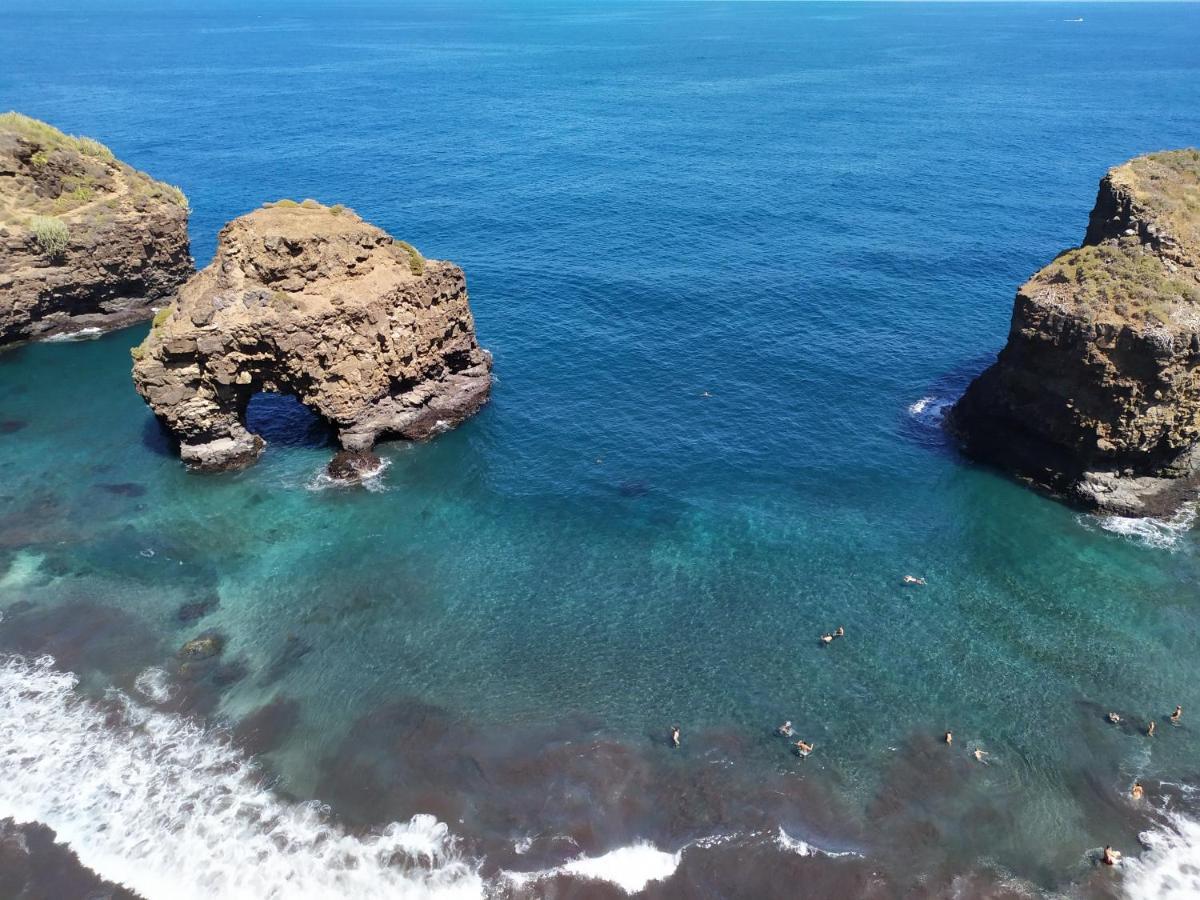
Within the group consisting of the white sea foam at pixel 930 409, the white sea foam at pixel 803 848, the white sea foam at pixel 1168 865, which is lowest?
the white sea foam at pixel 803 848

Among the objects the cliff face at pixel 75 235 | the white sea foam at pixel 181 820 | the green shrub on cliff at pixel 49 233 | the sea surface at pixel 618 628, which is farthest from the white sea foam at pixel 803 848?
the cliff face at pixel 75 235

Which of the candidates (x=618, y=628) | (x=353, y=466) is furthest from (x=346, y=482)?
(x=618, y=628)

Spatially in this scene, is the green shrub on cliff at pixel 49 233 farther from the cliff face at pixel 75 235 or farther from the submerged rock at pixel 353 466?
the submerged rock at pixel 353 466

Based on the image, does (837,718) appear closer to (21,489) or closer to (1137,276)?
(1137,276)

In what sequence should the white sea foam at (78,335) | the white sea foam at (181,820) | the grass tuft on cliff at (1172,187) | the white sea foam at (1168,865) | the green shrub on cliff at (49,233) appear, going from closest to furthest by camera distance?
1. the white sea foam at (1168,865)
2. the white sea foam at (181,820)
3. the grass tuft on cliff at (1172,187)
4. the green shrub on cliff at (49,233)
5. the white sea foam at (78,335)

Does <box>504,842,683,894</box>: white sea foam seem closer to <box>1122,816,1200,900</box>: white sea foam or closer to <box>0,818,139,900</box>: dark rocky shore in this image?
<box>0,818,139,900</box>: dark rocky shore

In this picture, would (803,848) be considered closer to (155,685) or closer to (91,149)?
(155,685)

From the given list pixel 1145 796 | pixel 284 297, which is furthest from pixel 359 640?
pixel 1145 796
